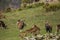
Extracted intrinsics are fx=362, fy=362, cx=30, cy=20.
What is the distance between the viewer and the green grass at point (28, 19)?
14.6 metres

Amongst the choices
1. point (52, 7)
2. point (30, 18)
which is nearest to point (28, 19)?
point (30, 18)

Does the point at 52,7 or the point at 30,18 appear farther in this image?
the point at 52,7

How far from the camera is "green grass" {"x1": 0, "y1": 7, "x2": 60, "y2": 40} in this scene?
1455 cm

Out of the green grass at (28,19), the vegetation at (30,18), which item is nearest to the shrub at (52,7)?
the vegetation at (30,18)

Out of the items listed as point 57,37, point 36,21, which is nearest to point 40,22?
point 36,21

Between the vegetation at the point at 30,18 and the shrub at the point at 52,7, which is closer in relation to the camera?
the vegetation at the point at 30,18

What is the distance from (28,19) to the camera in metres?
15.5

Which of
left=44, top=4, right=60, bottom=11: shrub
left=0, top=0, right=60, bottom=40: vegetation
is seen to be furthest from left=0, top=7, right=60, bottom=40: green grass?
left=44, top=4, right=60, bottom=11: shrub

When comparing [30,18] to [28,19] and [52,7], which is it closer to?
[28,19]

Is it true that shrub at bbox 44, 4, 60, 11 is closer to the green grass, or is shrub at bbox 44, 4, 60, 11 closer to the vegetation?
the vegetation

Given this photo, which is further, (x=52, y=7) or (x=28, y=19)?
(x=52, y=7)

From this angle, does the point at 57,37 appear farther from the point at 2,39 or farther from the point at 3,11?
the point at 3,11

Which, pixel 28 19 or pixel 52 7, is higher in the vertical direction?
pixel 52 7

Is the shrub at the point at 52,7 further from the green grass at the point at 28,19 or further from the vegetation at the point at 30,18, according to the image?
the green grass at the point at 28,19
